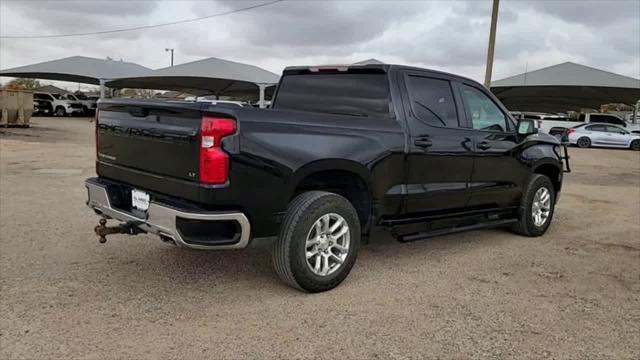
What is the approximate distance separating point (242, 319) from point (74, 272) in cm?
178

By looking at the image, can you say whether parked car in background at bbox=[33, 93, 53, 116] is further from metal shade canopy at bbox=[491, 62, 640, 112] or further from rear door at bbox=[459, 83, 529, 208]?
rear door at bbox=[459, 83, 529, 208]

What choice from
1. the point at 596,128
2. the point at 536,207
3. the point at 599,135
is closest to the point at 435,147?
the point at 536,207

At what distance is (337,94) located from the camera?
5223 millimetres

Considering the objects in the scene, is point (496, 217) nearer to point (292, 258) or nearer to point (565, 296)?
point (565, 296)

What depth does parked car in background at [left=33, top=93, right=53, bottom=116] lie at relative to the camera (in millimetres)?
39250

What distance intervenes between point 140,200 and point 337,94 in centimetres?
208

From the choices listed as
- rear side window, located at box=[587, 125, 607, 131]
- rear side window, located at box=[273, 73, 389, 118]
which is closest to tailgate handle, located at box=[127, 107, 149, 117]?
rear side window, located at box=[273, 73, 389, 118]

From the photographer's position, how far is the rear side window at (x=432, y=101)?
508cm

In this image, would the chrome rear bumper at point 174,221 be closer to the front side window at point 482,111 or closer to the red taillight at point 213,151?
the red taillight at point 213,151

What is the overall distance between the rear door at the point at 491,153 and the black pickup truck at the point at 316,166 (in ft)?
0.06

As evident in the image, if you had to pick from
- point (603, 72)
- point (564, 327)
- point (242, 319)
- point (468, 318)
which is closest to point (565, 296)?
point (564, 327)

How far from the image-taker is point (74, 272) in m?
4.68

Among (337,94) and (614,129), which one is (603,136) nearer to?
(614,129)

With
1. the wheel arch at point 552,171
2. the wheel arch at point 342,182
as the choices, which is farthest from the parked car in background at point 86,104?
the wheel arch at point 342,182
